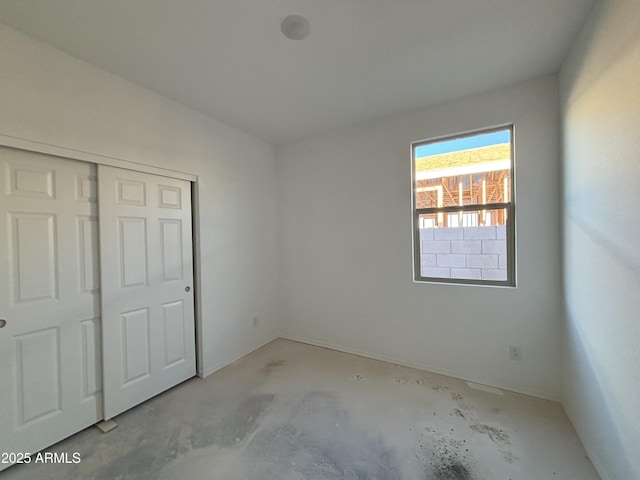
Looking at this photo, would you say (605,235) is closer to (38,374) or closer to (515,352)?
(515,352)

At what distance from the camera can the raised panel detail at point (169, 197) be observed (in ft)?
7.55

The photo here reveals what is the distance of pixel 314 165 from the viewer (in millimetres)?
3221

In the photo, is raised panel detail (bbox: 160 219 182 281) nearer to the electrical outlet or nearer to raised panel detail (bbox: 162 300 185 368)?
raised panel detail (bbox: 162 300 185 368)

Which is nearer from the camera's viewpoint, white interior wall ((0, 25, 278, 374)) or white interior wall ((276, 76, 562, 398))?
white interior wall ((0, 25, 278, 374))

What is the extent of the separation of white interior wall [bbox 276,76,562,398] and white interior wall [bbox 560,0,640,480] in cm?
23

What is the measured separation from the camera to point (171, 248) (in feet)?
7.77

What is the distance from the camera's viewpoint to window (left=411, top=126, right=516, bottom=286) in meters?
2.29

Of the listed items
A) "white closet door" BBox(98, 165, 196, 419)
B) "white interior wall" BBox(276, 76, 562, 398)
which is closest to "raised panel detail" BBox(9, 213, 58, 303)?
"white closet door" BBox(98, 165, 196, 419)

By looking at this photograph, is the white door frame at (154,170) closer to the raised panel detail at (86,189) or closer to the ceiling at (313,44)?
the raised panel detail at (86,189)

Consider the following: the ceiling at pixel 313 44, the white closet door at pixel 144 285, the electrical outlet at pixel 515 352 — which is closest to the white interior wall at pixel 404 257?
the electrical outlet at pixel 515 352

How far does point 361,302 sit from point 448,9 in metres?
2.59

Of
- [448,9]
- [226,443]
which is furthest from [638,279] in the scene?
[226,443]

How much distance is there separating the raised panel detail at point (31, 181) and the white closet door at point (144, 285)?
0.27m

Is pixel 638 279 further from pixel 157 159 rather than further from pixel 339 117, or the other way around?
pixel 157 159
